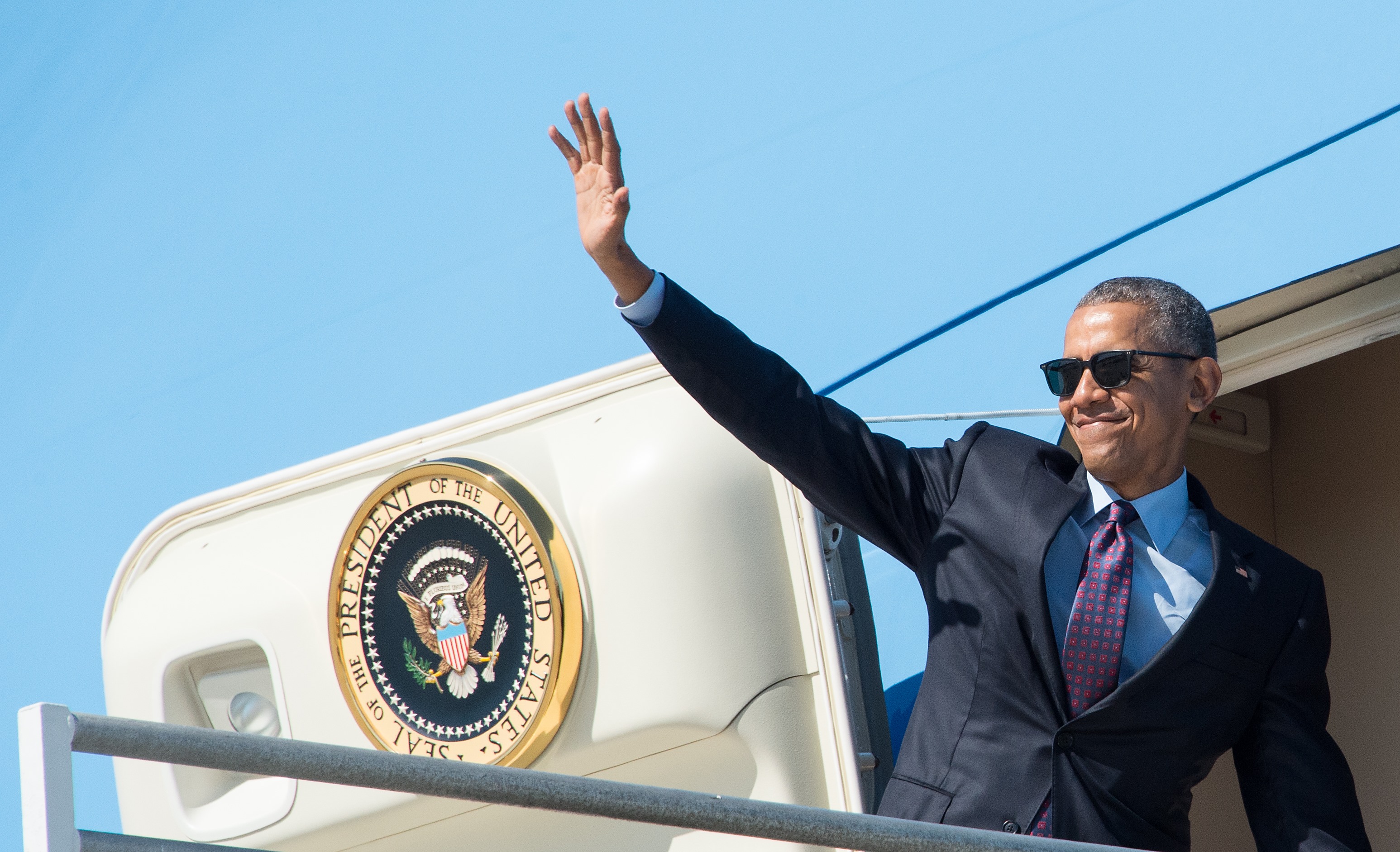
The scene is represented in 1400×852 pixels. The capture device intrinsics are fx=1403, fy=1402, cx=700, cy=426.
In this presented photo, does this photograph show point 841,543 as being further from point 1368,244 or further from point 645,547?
point 1368,244

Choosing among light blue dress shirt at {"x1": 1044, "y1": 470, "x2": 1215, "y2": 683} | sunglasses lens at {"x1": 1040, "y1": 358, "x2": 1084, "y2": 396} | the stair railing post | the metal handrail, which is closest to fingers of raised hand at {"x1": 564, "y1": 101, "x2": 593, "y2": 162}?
sunglasses lens at {"x1": 1040, "y1": 358, "x2": 1084, "y2": 396}

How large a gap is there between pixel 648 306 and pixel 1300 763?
0.99 m

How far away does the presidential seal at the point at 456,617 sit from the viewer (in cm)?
229

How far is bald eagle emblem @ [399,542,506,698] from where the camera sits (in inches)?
92.7

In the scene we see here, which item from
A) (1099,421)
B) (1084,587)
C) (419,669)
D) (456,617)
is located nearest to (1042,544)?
(1084,587)

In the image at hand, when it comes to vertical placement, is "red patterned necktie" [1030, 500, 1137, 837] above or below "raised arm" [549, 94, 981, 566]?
below

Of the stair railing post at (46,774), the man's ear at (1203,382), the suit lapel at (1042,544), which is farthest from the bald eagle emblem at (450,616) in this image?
the stair railing post at (46,774)

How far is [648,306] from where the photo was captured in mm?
1799

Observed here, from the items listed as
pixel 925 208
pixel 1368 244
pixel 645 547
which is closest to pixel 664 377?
pixel 645 547

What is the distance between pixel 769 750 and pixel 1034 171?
107 cm

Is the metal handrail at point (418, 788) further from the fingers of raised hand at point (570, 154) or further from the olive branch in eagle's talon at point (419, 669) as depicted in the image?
the olive branch in eagle's talon at point (419, 669)

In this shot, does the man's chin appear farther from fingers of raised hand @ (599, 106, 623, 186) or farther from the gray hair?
fingers of raised hand @ (599, 106, 623, 186)

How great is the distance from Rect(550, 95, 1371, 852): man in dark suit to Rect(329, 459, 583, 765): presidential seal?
0.59 m

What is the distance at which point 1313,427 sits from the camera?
11.0 feet
